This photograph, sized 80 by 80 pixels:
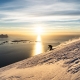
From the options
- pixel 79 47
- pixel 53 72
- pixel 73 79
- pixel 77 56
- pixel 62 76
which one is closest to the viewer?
pixel 73 79

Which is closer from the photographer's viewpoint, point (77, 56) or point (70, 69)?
point (70, 69)

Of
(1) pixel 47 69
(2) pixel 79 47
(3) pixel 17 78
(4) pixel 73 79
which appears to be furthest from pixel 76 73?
(2) pixel 79 47

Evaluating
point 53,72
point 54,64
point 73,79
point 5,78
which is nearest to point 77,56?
point 54,64

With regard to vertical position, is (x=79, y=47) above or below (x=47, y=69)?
above

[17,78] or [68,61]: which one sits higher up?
[68,61]

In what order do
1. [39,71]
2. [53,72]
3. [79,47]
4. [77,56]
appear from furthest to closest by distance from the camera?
[79,47]
[77,56]
[39,71]
[53,72]

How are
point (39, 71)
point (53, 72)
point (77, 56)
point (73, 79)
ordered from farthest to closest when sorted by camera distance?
point (77, 56) → point (39, 71) → point (53, 72) → point (73, 79)

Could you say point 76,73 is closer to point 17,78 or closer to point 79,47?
point 17,78

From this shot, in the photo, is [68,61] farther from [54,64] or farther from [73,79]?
[73,79]

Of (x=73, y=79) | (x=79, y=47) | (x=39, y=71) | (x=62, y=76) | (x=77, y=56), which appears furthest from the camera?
(x=79, y=47)
